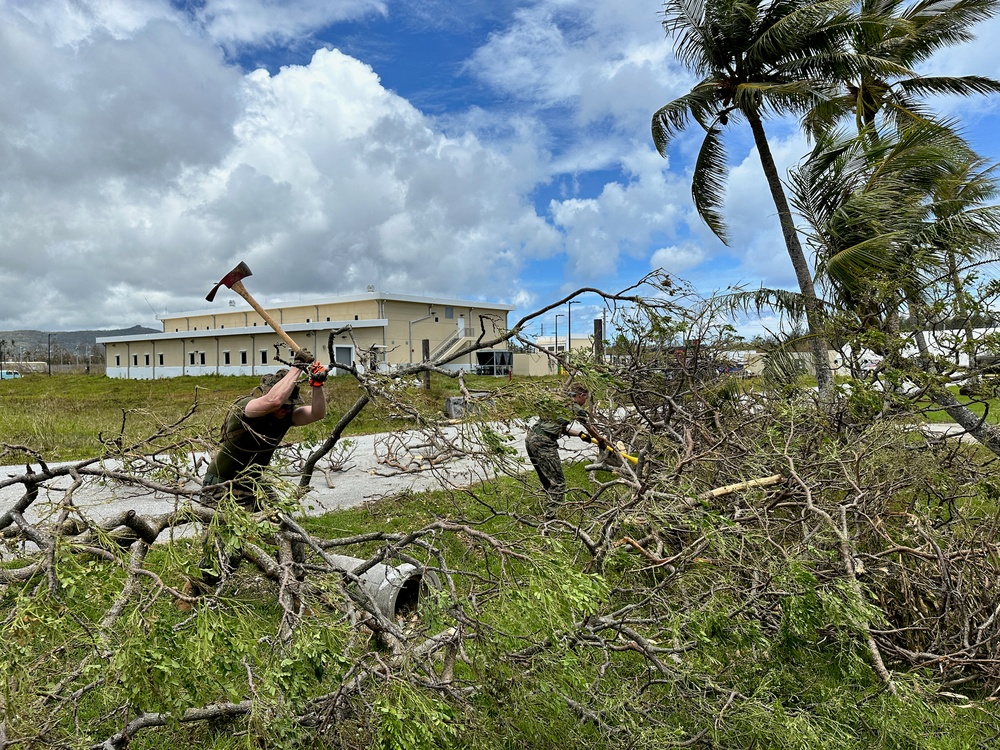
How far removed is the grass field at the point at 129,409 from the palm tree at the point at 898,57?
30.2ft

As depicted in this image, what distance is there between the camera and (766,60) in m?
12.0

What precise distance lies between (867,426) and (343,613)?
14.2 ft

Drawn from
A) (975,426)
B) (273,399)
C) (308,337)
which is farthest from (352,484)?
(308,337)

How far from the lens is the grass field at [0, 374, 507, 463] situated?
3562 millimetres

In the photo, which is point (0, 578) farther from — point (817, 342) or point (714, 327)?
point (817, 342)

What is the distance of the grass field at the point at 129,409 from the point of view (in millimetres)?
3562

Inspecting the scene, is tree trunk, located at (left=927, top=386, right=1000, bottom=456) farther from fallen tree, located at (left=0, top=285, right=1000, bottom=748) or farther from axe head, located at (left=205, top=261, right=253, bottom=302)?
axe head, located at (left=205, top=261, right=253, bottom=302)

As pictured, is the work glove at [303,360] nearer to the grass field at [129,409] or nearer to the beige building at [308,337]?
the grass field at [129,409]

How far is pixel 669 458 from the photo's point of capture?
486 centimetres

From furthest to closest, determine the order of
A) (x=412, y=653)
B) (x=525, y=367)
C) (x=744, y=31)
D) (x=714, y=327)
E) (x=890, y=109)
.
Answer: (x=525, y=367) < (x=890, y=109) < (x=744, y=31) < (x=714, y=327) < (x=412, y=653)

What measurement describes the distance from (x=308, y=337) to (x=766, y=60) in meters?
30.6

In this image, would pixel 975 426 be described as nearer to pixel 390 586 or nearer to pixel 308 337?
pixel 390 586

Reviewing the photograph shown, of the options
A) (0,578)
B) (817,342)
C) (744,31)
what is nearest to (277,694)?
(0,578)

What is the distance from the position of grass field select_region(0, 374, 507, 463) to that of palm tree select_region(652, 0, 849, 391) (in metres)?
7.21
